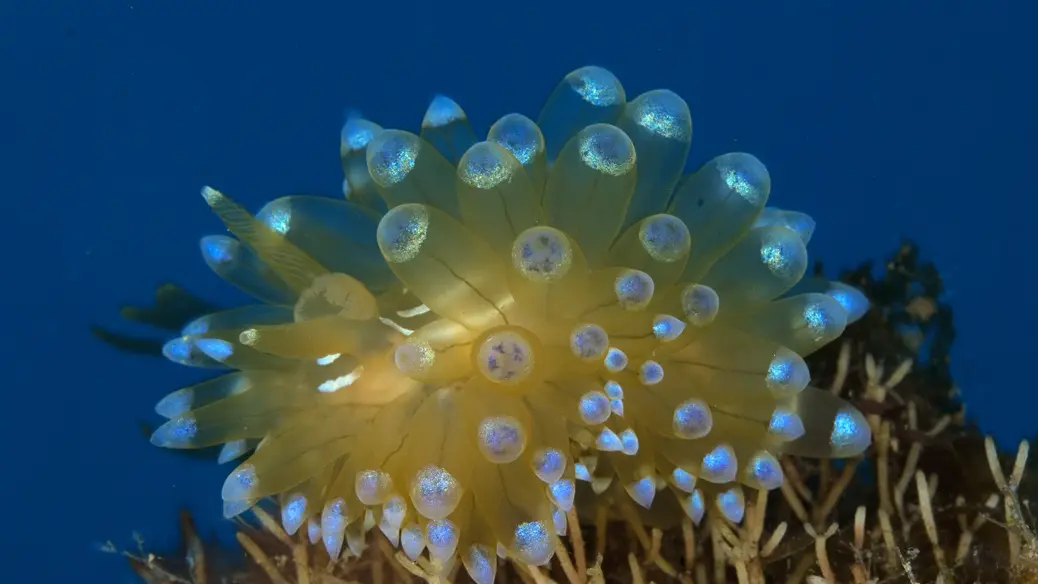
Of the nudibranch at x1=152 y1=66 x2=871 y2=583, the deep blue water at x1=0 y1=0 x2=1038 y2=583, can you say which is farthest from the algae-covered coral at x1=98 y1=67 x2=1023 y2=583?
the deep blue water at x1=0 y1=0 x2=1038 y2=583

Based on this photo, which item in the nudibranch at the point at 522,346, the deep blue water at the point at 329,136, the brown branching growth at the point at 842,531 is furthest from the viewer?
the deep blue water at the point at 329,136

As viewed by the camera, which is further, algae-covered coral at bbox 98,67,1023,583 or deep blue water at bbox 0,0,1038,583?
deep blue water at bbox 0,0,1038,583

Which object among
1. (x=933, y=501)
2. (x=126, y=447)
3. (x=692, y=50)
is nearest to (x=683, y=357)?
(x=933, y=501)

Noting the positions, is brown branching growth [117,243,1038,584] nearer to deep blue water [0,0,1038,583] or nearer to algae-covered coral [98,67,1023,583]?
algae-covered coral [98,67,1023,583]

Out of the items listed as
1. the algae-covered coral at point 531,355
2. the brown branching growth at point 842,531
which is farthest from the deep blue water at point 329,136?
the algae-covered coral at point 531,355

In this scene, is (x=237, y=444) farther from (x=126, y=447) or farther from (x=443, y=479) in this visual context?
(x=126, y=447)

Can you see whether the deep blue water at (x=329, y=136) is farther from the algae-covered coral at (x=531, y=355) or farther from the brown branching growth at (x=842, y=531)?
the algae-covered coral at (x=531, y=355)

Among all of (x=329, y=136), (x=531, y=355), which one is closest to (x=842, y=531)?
(x=531, y=355)
